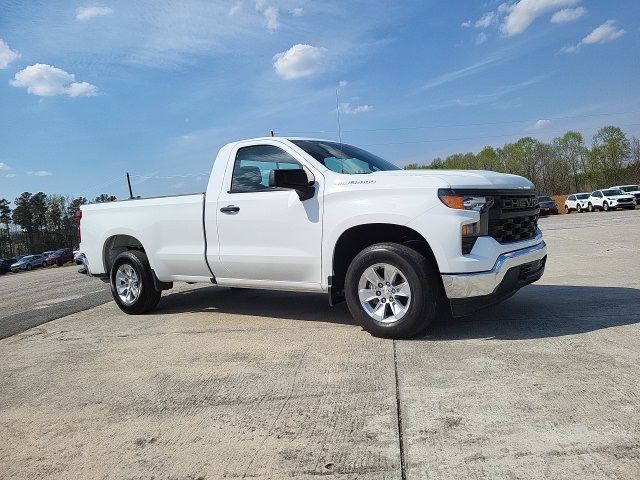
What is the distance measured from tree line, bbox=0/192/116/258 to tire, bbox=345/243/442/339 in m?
99.1

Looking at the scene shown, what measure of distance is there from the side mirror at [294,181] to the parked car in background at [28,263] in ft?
198

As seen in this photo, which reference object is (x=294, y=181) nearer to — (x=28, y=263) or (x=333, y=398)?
(x=333, y=398)

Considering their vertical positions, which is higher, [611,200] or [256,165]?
[256,165]

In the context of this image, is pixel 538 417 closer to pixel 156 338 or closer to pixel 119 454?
pixel 119 454

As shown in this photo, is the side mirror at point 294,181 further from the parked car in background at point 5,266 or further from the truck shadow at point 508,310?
the parked car in background at point 5,266

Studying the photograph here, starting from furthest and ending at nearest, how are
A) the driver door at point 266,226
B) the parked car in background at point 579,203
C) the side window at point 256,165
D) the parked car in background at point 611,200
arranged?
the parked car in background at point 579,203, the parked car in background at point 611,200, the side window at point 256,165, the driver door at point 266,226

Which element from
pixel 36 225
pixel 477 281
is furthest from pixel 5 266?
pixel 477 281

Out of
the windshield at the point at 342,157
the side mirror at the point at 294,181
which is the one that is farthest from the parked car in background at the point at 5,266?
the side mirror at the point at 294,181

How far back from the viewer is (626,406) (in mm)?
3053

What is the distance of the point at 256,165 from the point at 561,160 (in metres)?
90.0

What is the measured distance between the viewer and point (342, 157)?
18.8 feet

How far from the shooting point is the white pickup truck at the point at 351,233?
4.52 m

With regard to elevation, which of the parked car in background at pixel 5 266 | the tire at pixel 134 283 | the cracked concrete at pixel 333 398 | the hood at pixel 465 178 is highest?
the hood at pixel 465 178

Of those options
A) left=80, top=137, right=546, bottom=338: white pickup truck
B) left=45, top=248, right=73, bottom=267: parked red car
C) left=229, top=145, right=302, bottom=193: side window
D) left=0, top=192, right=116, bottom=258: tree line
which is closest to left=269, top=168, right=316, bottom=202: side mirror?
left=80, top=137, right=546, bottom=338: white pickup truck
